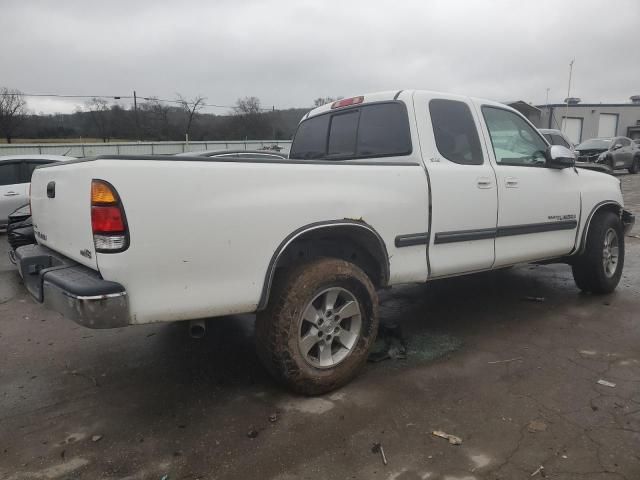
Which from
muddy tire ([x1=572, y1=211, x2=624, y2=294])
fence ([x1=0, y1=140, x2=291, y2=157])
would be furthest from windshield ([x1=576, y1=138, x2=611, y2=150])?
muddy tire ([x1=572, y1=211, x2=624, y2=294])

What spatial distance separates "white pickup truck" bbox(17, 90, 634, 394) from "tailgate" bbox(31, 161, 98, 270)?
0.02m

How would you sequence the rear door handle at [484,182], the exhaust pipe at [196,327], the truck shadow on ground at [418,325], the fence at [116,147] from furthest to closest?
the fence at [116,147], the rear door handle at [484,182], the truck shadow on ground at [418,325], the exhaust pipe at [196,327]

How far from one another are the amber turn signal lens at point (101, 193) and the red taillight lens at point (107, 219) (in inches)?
1.3

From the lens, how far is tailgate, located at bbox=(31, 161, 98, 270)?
96.4 inches

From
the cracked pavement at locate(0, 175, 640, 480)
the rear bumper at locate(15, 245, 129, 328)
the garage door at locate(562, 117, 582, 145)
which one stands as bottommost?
the cracked pavement at locate(0, 175, 640, 480)

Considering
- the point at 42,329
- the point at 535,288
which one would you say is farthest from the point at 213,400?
the point at 535,288

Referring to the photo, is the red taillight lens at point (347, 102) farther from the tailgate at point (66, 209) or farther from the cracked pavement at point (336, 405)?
the tailgate at point (66, 209)

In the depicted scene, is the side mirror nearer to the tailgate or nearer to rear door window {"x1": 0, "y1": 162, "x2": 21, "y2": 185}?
the tailgate

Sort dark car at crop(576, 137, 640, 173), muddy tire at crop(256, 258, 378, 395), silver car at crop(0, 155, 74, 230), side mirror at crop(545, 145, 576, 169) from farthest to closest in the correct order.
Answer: dark car at crop(576, 137, 640, 173) < silver car at crop(0, 155, 74, 230) < side mirror at crop(545, 145, 576, 169) < muddy tire at crop(256, 258, 378, 395)

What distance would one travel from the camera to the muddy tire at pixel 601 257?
4809mm

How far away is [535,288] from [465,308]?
1.18m

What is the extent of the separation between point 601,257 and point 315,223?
3.42 metres

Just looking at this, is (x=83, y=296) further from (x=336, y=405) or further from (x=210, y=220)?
(x=336, y=405)

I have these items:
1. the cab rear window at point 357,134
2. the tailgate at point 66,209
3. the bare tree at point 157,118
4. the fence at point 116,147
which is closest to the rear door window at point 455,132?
the cab rear window at point 357,134
